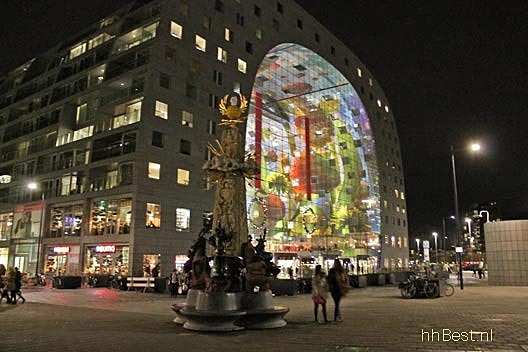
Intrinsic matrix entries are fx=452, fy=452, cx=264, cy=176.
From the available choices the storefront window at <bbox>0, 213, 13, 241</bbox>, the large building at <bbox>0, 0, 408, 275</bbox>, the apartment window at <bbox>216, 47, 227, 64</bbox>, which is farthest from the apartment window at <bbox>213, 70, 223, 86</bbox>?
the storefront window at <bbox>0, 213, 13, 241</bbox>

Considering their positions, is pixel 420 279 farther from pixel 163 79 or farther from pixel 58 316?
pixel 163 79

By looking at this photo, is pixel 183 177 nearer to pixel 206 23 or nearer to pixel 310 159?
pixel 206 23

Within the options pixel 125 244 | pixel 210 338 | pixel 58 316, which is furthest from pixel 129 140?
pixel 210 338

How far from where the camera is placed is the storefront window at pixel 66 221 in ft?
149

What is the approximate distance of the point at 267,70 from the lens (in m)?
64.4

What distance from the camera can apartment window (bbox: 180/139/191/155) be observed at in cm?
4492

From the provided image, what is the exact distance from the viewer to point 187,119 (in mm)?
45812

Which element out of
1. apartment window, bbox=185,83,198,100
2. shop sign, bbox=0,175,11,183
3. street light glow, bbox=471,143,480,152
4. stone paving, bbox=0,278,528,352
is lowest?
stone paving, bbox=0,278,528,352

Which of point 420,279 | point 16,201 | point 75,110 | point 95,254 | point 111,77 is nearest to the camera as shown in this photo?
point 420,279

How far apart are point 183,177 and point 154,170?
3.39 meters

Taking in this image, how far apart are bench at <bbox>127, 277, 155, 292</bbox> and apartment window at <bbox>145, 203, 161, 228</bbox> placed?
29.3ft

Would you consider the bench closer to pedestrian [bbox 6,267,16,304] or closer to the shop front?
pedestrian [bbox 6,267,16,304]

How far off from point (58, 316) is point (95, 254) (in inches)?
1112

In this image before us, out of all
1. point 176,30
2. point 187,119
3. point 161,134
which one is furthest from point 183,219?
point 176,30
